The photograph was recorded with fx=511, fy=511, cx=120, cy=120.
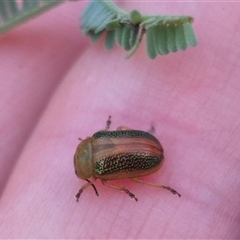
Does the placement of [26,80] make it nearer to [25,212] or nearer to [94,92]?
[94,92]

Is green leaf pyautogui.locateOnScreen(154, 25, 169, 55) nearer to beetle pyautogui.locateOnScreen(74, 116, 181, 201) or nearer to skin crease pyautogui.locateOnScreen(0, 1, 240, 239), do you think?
skin crease pyautogui.locateOnScreen(0, 1, 240, 239)

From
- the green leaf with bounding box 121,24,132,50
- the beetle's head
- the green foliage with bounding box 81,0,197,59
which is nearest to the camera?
the green foliage with bounding box 81,0,197,59

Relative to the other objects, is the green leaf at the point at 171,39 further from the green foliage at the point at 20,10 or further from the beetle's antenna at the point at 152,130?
the green foliage at the point at 20,10

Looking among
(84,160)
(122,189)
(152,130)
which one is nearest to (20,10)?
(84,160)

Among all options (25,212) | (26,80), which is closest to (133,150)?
(25,212)

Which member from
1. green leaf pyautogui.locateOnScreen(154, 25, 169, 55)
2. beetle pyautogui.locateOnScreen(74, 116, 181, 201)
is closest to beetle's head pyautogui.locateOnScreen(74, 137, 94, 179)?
beetle pyautogui.locateOnScreen(74, 116, 181, 201)
